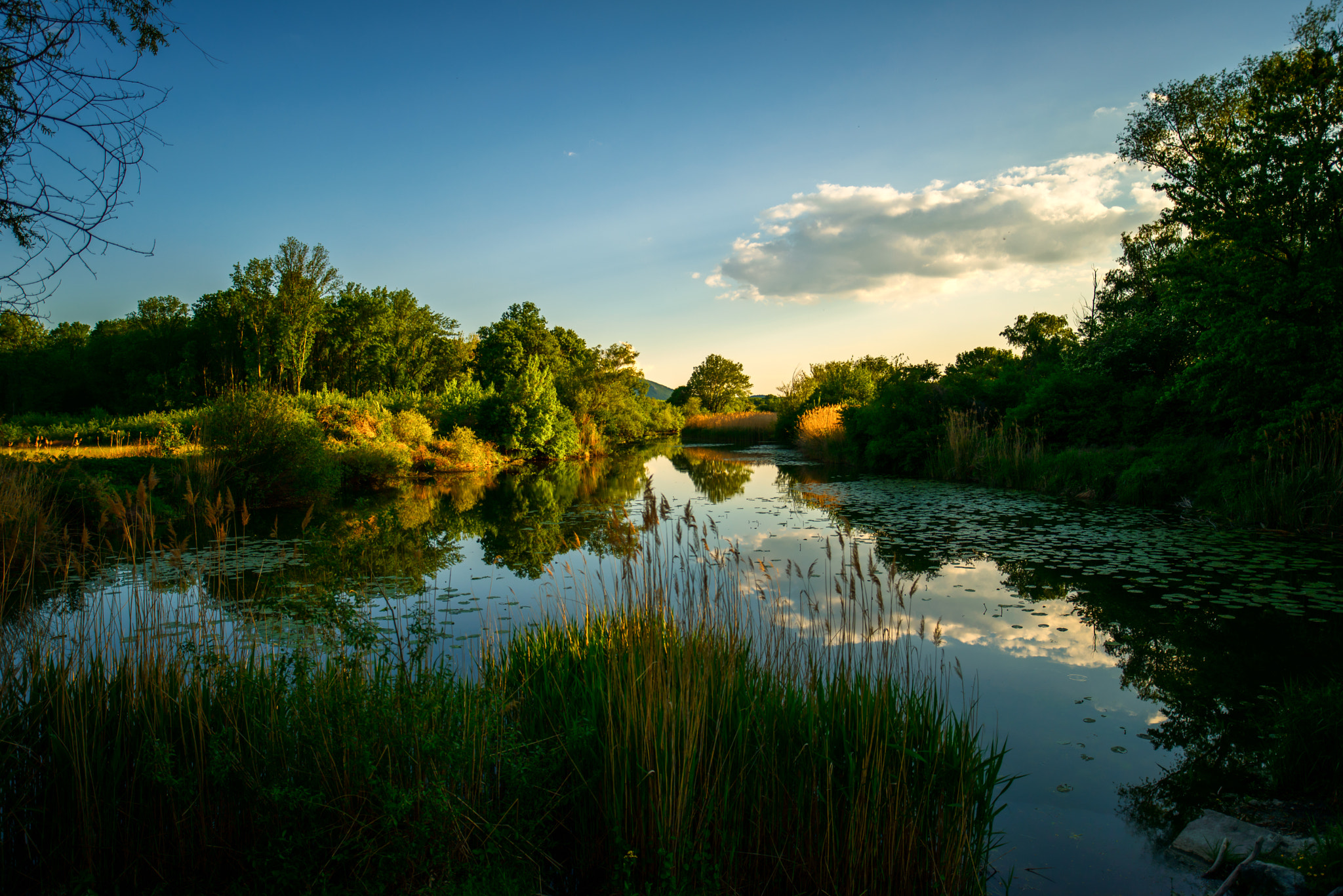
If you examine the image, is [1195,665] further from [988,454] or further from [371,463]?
[371,463]

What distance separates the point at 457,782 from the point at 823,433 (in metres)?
24.8

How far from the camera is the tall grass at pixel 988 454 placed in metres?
15.4

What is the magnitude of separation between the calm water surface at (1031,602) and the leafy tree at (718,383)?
67007 millimetres

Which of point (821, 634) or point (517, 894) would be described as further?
point (821, 634)

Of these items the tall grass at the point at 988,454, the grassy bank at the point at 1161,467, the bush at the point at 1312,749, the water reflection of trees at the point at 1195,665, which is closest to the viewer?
the bush at the point at 1312,749

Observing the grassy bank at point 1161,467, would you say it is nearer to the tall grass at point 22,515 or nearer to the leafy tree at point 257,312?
the tall grass at point 22,515

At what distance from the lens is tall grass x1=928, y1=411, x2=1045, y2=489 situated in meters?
15.4

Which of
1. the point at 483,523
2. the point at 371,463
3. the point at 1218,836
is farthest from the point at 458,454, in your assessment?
the point at 1218,836

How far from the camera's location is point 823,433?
86.3 ft

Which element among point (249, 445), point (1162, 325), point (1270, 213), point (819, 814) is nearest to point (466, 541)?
point (249, 445)

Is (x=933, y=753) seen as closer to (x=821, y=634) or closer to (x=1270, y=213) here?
(x=821, y=634)

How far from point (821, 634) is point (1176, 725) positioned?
7.47ft

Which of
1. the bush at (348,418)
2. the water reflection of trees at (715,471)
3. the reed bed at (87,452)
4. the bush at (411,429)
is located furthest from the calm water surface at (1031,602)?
the bush at (411,429)

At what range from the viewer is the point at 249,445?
13.0 meters
